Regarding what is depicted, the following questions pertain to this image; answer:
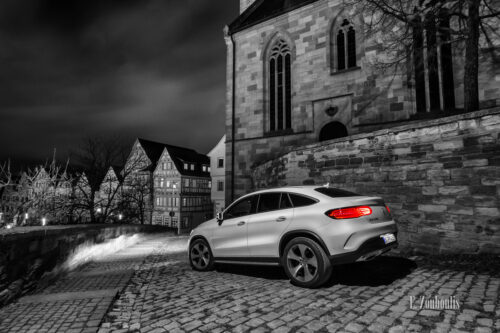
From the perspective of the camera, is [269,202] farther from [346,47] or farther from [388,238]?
[346,47]

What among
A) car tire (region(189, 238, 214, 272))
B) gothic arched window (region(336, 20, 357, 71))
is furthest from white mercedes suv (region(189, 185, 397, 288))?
gothic arched window (region(336, 20, 357, 71))

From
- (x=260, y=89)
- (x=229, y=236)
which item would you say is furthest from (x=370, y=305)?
(x=260, y=89)

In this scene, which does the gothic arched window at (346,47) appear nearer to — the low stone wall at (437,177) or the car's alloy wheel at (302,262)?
the low stone wall at (437,177)

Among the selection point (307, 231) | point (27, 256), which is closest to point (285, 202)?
point (307, 231)

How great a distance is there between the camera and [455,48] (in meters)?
11.5

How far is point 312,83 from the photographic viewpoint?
587 inches

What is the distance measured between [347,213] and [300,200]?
2.49 ft

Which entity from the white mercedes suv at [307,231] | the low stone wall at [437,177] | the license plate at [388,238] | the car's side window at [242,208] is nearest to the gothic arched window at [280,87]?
the low stone wall at [437,177]

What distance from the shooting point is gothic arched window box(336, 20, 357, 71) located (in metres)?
14.3

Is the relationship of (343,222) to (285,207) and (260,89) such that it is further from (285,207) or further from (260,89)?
(260,89)

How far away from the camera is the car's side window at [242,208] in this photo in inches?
202

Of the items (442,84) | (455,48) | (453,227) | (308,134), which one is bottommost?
(453,227)

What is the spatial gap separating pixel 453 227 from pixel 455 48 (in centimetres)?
907

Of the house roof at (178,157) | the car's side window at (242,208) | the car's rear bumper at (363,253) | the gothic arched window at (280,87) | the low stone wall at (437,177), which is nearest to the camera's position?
the car's rear bumper at (363,253)
